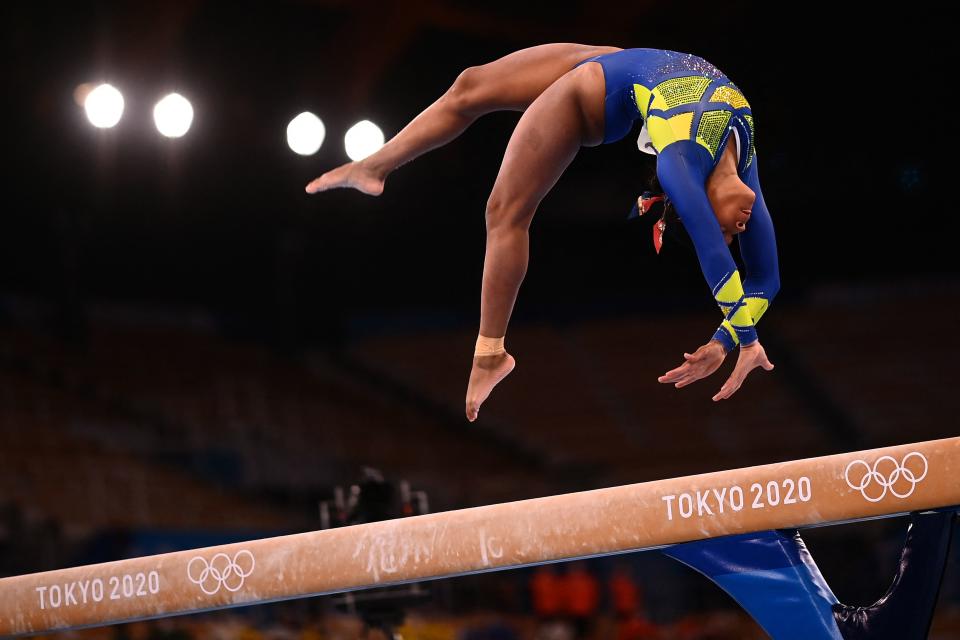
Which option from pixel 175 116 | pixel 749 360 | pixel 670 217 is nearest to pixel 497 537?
pixel 749 360

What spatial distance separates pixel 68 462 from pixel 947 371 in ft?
33.1

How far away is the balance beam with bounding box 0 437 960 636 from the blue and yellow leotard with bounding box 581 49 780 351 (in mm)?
549

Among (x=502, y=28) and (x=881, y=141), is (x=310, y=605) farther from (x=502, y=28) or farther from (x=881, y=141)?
(x=881, y=141)

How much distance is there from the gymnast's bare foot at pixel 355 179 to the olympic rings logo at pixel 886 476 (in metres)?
1.78

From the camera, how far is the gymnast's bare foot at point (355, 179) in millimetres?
3781

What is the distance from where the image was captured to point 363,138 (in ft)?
29.8

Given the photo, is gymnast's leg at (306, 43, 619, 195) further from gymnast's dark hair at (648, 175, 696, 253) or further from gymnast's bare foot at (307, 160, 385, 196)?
gymnast's dark hair at (648, 175, 696, 253)

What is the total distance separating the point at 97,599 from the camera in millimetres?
3588

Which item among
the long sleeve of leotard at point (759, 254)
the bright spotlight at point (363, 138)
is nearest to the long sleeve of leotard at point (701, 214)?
the long sleeve of leotard at point (759, 254)

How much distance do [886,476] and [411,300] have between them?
44.4 feet

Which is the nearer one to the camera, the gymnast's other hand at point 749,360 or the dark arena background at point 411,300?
the gymnast's other hand at point 749,360

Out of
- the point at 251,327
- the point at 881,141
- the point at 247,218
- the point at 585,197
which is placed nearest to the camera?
the point at 881,141

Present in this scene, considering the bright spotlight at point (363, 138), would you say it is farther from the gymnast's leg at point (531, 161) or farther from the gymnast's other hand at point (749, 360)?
the gymnast's other hand at point (749, 360)

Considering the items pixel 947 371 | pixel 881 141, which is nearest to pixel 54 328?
pixel 881 141
